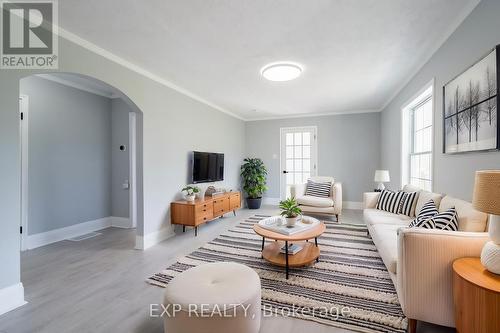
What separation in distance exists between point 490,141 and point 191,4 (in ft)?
8.49

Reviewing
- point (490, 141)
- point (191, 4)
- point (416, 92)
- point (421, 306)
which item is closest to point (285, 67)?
point (191, 4)

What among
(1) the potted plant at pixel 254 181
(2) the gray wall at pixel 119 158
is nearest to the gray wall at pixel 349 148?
(1) the potted plant at pixel 254 181

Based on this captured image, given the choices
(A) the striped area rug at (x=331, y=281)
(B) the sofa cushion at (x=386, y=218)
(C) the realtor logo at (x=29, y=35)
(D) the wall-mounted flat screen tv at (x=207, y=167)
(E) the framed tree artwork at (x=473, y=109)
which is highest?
(C) the realtor logo at (x=29, y=35)

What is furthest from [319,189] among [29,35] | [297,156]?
[29,35]

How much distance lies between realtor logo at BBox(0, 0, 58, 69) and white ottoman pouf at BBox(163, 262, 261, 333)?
2319 mm

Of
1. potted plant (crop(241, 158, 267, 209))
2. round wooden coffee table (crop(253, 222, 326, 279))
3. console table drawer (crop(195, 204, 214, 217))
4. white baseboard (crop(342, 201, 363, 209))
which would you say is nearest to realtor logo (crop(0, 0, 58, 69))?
console table drawer (crop(195, 204, 214, 217))

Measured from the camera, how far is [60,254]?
3.02 meters

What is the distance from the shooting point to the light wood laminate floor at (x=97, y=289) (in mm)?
1685

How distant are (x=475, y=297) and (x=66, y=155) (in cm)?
500

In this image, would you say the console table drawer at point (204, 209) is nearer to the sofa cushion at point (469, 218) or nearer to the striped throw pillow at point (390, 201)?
the striped throw pillow at point (390, 201)

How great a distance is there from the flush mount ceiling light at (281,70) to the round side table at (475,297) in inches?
102

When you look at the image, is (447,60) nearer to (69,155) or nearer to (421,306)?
(421,306)

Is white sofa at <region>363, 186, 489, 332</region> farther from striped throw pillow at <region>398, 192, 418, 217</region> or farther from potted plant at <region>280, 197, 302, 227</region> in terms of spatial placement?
striped throw pillow at <region>398, 192, 418, 217</region>

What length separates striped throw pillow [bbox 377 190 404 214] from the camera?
10.5ft
